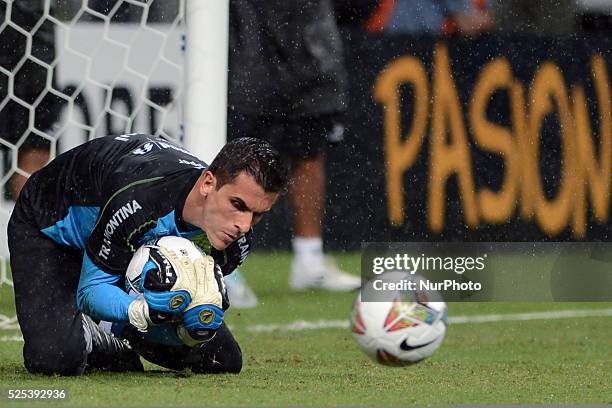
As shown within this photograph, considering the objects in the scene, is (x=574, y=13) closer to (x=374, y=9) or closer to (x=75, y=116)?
(x=374, y=9)

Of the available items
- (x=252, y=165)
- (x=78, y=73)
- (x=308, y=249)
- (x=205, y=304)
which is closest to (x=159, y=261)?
(x=205, y=304)

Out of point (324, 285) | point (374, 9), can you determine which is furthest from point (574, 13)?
point (324, 285)

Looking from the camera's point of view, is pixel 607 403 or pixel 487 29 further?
pixel 487 29

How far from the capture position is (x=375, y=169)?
8.16 metres

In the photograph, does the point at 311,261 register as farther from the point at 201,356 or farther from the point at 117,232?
the point at 117,232

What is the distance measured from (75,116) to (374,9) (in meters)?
2.09

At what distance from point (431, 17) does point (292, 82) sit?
1.30 m

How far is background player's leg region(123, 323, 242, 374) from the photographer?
402cm

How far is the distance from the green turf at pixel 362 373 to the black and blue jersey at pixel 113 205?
31 cm

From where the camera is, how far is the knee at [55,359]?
12.9 ft

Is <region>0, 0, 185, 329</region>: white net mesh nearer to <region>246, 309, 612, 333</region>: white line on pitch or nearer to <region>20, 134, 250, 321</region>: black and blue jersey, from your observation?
<region>246, 309, 612, 333</region>: white line on pitch

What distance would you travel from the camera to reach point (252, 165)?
3.52 metres

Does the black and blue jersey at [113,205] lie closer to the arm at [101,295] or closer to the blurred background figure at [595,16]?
the arm at [101,295]

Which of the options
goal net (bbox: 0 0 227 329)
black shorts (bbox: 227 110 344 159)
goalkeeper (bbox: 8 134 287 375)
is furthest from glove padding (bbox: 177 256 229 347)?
black shorts (bbox: 227 110 344 159)
